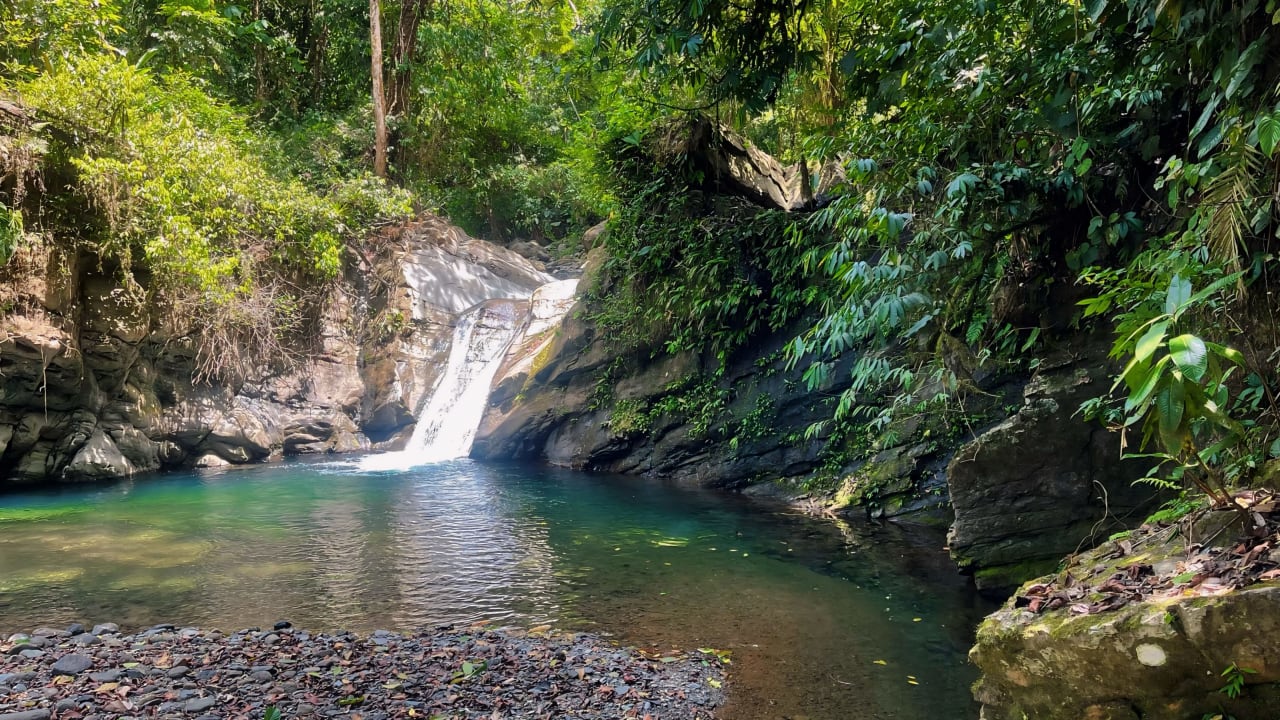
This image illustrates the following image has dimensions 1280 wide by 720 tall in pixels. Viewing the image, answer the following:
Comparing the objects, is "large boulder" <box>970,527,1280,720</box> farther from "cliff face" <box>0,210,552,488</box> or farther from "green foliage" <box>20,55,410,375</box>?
"cliff face" <box>0,210,552,488</box>

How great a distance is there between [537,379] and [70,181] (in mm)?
7802

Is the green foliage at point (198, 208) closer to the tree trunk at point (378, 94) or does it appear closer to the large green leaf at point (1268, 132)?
the tree trunk at point (378, 94)

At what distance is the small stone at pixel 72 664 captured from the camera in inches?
158

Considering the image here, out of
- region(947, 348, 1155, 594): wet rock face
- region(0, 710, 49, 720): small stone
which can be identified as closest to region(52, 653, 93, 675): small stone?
region(0, 710, 49, 720): small stone

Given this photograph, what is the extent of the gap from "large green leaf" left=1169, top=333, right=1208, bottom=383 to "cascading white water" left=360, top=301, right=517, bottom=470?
12594 mm

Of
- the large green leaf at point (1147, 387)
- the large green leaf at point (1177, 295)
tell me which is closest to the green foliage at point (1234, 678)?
the large green leaf at point (1147, 387)

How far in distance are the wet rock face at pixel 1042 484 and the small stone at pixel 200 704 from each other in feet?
17.5

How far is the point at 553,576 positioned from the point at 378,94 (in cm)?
1646

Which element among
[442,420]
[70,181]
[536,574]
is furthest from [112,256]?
[536,574]

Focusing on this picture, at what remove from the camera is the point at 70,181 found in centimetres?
1040

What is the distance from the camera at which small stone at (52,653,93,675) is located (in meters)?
4.02

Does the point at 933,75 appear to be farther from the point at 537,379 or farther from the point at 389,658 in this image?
the point at 537,379

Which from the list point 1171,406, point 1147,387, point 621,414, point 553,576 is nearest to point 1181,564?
point 1171,406

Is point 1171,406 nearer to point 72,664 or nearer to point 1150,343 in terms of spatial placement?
point 1150,343
